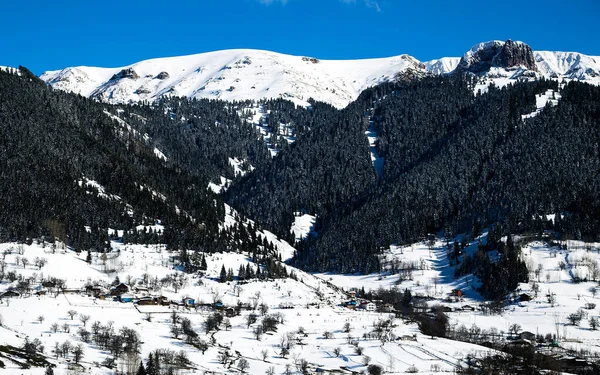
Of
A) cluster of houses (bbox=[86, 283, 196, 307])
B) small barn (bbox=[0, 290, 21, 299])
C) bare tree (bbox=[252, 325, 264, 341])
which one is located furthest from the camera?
cluster of houses (bbox=[86, 283, 196, 307])

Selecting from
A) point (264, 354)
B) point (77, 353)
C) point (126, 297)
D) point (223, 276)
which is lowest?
point (264, 354)

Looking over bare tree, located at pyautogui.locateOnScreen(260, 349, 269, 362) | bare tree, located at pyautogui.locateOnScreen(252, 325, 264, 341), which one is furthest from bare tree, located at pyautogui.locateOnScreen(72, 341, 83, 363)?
bare tree, located at pyautogui.locateOnScreen(252, 325, 264, 341)

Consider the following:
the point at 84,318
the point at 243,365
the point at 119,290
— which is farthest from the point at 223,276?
the point at 243,365

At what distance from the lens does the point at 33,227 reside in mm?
199250

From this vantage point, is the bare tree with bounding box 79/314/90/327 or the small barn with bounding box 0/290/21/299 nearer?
the bare tree with bounding box 79/314/90/327

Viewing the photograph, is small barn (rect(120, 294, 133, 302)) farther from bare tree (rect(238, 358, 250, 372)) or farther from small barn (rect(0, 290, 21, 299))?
bare tree (rect(238, 358, 250, 372))

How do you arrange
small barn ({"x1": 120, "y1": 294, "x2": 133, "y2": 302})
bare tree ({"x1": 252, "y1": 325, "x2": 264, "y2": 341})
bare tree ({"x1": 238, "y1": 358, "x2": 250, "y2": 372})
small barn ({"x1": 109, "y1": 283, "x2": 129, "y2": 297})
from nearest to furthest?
bare tree ({"x1": 238, "y1": 358, "x2": 250, "y2": 372}), bare tree ({"x1": 252, "y1": 325, "x2": 264, "y2": 341}), small barn ({"x1": 120, "y1": 294, "x2": 133, "y2": 302}), small barn ({"x1": 109, "y1": 283, "x2": 129, "y2": 297})

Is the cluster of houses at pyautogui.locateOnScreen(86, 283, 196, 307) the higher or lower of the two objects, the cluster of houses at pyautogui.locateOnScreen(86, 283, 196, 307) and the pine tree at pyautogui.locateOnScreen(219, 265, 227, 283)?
the lower

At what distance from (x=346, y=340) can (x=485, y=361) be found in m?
34.2

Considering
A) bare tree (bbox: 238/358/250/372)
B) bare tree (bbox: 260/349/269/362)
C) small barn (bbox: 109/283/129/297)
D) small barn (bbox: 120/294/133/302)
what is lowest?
bare tree (bbox: 238/358/250/372)

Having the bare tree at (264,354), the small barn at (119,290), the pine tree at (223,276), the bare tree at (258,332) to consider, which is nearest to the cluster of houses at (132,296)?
the small barn at (119,290)

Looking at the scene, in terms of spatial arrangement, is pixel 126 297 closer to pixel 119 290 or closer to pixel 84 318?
pixel 119 290

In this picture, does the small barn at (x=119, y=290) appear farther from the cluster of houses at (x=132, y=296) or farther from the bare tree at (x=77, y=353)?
the bare tree at (x=77, y=353)

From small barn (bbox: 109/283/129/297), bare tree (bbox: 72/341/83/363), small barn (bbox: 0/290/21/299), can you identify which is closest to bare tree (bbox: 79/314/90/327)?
small barn (bbox: 0/290/21/299)
